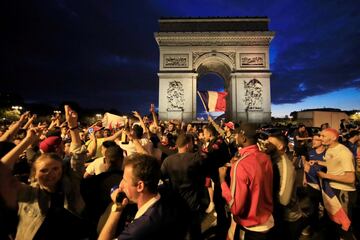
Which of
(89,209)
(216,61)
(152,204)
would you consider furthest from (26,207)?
(216,61)

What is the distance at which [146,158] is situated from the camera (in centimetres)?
164

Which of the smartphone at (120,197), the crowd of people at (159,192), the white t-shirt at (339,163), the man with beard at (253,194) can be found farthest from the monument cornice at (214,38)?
the smartphone at (120,197)

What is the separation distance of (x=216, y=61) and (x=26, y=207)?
23435 millimetres

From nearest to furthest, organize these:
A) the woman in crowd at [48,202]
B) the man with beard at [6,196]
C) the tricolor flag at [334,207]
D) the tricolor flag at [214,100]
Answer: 1. the man with beard at [6,196]
2. the woman in crowd at [48,202]
3. the tricolor flag at [334,207]
4. the tricolor flag at [214,100]

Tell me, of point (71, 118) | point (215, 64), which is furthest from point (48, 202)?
point (215, 64)

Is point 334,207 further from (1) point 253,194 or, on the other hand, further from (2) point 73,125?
(2) point 73,125

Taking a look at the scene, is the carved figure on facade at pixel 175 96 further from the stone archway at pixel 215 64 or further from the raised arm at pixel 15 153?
the raised arm at pixel 15 153

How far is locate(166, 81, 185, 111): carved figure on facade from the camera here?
72.4 ft

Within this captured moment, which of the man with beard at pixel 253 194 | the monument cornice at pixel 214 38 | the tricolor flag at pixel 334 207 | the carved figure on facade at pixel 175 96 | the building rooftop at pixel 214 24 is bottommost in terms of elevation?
the tricolor flag at pixel 334 207

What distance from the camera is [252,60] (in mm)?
22391

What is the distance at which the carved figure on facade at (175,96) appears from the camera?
72.4 ft

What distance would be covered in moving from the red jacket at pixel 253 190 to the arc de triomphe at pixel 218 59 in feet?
64.1

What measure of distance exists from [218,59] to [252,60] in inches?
123

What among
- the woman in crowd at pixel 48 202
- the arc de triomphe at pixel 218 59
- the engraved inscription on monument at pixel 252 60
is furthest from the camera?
the engraved inscription on monument at pixel 252 60
